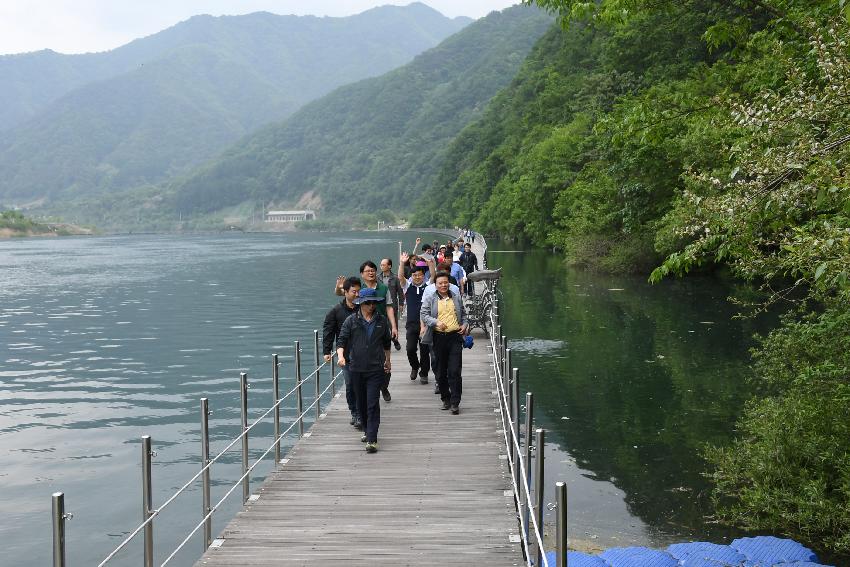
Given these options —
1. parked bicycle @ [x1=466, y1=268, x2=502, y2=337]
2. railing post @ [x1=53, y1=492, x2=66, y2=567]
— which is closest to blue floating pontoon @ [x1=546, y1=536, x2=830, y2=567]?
railing post @ [x1=53, y1=492, x2=66, y2=567]

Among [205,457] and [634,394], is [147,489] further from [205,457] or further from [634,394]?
[634,394]

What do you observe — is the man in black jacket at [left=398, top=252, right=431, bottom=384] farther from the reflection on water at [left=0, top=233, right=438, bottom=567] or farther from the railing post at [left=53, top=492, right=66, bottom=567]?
the railing post at [left=53, top=492, right=66, bottom=567]

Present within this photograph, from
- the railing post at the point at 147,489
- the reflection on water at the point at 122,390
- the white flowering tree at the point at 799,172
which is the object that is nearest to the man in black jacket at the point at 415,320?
the reflection on water at the point at 122,390

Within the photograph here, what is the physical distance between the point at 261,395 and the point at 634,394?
33.8ft

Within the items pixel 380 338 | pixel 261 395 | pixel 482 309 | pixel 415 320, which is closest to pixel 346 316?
pixel 380 338

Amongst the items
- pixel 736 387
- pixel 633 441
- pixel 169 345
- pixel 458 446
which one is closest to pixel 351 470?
pixel 458 446

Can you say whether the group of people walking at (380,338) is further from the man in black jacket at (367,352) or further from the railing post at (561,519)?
the railing post at (561,519)

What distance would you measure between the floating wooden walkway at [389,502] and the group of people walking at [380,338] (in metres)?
0.45

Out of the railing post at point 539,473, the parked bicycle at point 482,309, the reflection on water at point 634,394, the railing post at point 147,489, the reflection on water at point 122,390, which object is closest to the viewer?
the railing post at point 539,473

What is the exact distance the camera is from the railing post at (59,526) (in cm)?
511

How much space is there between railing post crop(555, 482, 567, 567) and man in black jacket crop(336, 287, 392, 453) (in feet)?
16.6

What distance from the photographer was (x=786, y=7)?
12961mm

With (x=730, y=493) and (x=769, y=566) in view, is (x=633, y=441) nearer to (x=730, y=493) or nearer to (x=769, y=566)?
(x=730, y=493)

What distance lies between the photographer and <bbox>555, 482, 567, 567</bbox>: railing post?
4.84m
